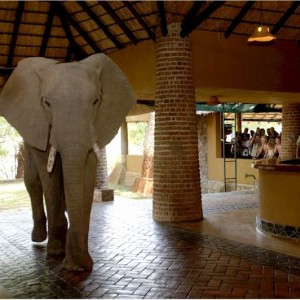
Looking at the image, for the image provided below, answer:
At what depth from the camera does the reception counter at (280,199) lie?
7.07 meters

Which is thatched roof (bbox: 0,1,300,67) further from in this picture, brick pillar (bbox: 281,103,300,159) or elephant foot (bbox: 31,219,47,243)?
elephant foot (bbox: 31,219,47,243)

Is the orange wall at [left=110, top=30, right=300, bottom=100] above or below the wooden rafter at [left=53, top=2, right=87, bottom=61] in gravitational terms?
below

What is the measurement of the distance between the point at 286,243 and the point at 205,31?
4.94m

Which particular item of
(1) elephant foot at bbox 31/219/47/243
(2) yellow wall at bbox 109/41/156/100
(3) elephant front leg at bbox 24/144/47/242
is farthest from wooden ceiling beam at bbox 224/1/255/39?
(1) elephant foot at bbox 31/219/47/243

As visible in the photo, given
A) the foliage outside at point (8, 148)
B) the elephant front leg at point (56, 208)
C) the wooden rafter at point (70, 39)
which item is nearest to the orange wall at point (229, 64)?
the wooden rafter at point (70, 39)

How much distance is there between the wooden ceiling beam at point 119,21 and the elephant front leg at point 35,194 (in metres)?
4.47

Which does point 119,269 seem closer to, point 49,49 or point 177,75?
point 177,75

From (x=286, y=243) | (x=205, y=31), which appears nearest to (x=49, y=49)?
(x=205, y=31)

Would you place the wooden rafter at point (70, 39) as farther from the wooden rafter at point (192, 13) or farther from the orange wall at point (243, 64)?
the wooden rafter at point (192, 13)

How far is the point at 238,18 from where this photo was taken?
10008 millimetres

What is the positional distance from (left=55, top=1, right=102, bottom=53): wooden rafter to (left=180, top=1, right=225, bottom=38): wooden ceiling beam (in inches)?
135

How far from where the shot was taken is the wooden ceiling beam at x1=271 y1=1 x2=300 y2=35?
10086 mm

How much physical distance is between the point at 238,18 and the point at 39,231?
5823 mm

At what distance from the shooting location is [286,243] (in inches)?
272
